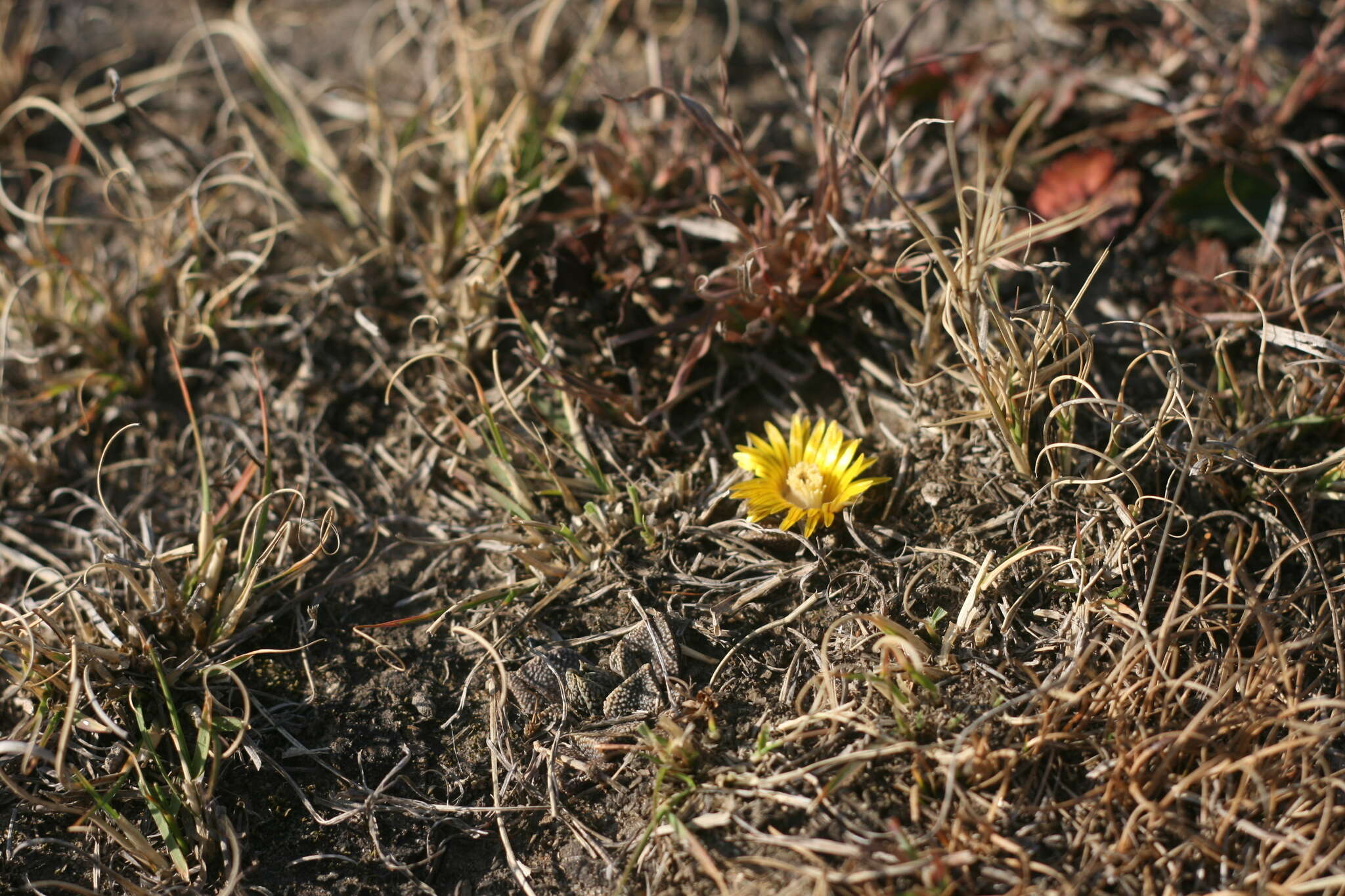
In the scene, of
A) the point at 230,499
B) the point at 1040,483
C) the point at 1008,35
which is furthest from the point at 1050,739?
the point at 1008,35

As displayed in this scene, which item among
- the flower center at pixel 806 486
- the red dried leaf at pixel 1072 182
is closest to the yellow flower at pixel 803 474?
the flower center at pixel 806 486

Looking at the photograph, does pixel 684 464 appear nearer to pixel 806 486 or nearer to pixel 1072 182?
pixel 806 486

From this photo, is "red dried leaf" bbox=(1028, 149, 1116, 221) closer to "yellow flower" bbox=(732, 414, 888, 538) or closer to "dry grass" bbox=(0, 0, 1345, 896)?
"dry grass" bbox=(0, 0, 1345, 896)

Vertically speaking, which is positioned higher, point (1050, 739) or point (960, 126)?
point (960, 126)

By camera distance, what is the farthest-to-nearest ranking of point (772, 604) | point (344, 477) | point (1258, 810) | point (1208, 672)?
1. point (344, 477)
2. point (772, 604)
3. point (1208, 672)
4. point (1258, 810)

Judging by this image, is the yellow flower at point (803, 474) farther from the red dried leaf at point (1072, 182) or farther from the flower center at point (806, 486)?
the red dried leaf at point (1072, 182)

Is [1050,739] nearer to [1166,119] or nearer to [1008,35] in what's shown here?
[1166,119]

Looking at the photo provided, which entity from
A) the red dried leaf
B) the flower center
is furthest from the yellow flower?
the red dried leaf
